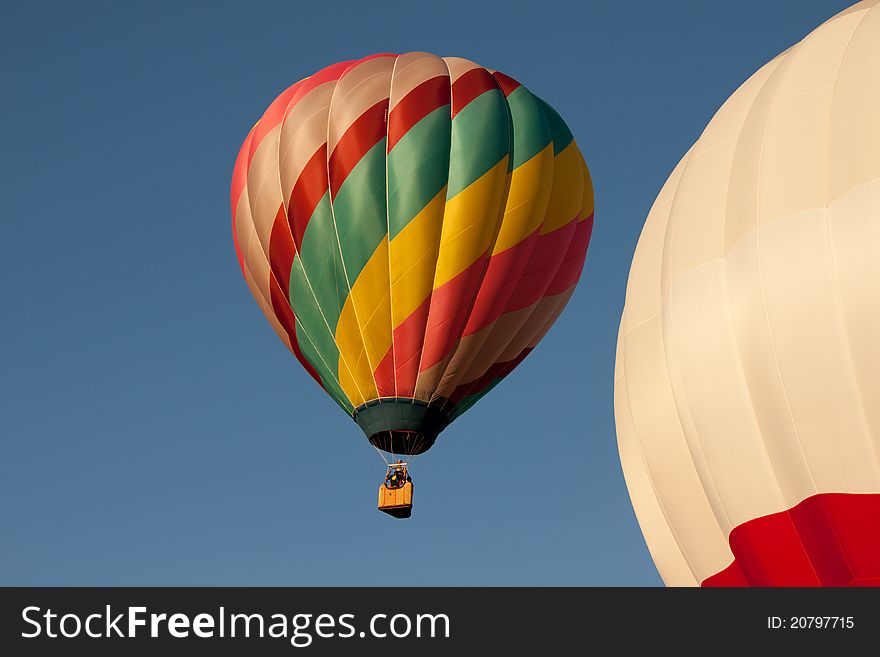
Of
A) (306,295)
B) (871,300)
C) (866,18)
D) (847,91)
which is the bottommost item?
(871,300)

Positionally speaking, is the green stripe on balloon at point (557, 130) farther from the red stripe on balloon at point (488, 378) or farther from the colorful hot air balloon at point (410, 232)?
the red stripe on balloon at point (488, 378)

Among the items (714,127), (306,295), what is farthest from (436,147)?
(714,127)

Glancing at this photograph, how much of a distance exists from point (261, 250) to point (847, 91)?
959cm

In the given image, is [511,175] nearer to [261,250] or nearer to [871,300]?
[261,250]

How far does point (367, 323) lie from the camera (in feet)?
57.8

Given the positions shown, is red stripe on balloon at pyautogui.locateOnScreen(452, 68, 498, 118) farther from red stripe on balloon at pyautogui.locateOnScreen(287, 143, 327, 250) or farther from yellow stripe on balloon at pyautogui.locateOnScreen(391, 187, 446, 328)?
red stripe on balloon at pyautogui.locateOnScreen(287, 143, 327, 250)

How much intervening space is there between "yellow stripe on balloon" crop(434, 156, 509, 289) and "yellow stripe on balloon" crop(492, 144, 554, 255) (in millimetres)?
191

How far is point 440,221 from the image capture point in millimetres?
17516

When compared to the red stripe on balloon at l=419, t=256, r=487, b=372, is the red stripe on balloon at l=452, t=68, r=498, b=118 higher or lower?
higher

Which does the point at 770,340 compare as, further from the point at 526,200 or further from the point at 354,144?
the point at 354,144

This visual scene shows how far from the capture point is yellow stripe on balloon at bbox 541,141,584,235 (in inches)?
728

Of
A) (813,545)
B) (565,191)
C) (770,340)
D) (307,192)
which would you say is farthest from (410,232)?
(813,545)

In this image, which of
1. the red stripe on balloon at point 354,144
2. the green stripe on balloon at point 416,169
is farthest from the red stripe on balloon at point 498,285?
the red stripe on balloon at point 354,144

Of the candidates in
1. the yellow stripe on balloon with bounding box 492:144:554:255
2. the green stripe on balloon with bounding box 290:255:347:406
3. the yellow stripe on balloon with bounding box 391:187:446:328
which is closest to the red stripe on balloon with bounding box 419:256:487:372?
the yellow stripe on balloon with bounding box 391:187:446:328
